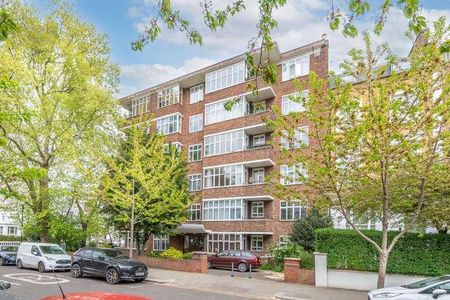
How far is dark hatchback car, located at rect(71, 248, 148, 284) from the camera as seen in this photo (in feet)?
61.0

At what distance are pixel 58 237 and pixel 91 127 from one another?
8327mm

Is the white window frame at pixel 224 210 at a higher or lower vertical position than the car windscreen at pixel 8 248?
higher

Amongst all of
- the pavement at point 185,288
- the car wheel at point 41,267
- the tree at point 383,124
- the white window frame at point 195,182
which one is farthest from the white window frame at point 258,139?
the tree at point 383,124

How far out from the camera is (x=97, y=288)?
1683 centimetres

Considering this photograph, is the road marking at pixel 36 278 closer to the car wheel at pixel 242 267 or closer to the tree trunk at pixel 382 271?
the car wheel at pixel 242 267

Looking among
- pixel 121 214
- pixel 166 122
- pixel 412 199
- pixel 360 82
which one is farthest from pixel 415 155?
pixel 166 122

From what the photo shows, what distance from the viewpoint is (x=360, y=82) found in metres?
15.7

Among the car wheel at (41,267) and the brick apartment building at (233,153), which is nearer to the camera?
the car wheel at (41,267)

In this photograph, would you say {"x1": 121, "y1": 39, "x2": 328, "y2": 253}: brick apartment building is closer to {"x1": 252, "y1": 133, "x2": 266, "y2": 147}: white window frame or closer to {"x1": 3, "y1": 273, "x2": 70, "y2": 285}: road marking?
{"x1": 252, "y1": 133, "x2": 266, "y2": 147}: white window frame

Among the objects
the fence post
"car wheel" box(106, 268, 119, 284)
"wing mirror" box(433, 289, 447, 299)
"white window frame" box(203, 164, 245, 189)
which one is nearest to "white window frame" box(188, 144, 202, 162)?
"white window frame" box(203, 164, 245, 189)

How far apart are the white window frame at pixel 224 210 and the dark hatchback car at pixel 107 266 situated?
1397 centimetres

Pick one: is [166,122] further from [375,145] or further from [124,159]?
[375,145]

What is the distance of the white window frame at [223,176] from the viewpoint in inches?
1323

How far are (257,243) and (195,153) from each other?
34.9ft
